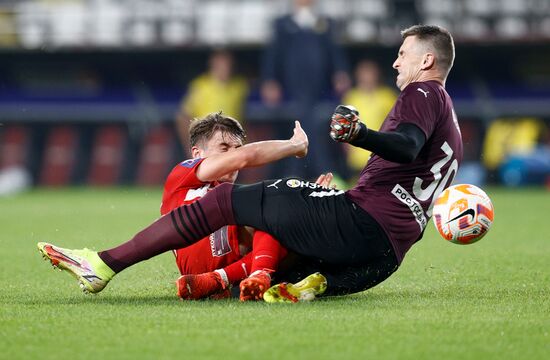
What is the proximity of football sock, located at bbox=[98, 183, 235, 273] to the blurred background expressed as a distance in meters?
11.0

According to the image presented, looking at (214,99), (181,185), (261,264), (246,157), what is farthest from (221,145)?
(214,99)

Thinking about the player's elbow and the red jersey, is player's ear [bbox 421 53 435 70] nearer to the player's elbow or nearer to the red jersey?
the player's elbow

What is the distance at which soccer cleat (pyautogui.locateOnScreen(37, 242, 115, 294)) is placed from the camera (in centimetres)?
543

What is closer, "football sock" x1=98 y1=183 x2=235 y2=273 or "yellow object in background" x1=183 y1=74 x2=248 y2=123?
"football sock" x1=98 y1=183 x2=235 y2=273

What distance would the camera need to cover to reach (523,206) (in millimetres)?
13469

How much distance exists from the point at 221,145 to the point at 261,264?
0.86 metres

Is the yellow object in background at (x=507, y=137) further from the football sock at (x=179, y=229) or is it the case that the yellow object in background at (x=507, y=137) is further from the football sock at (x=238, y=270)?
the football sock at (x=179, y=229)

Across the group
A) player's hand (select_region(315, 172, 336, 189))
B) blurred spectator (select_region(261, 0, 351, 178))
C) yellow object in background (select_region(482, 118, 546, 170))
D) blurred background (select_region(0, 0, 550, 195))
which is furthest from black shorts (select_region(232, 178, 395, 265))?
yellow object in background (select_region(482, 118, 546, 170))

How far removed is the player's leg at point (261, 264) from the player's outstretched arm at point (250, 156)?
1.18 ft

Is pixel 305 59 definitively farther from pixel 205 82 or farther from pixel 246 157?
pixel 246 157

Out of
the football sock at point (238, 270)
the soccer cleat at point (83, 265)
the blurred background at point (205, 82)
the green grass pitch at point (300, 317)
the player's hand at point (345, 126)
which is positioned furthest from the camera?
the blurred background at point (205, 82)

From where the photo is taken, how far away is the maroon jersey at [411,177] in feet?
17.5

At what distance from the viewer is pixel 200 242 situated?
581 cm

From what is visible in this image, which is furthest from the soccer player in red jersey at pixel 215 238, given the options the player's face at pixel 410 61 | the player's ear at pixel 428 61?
the player's ear at pixel 428 61
